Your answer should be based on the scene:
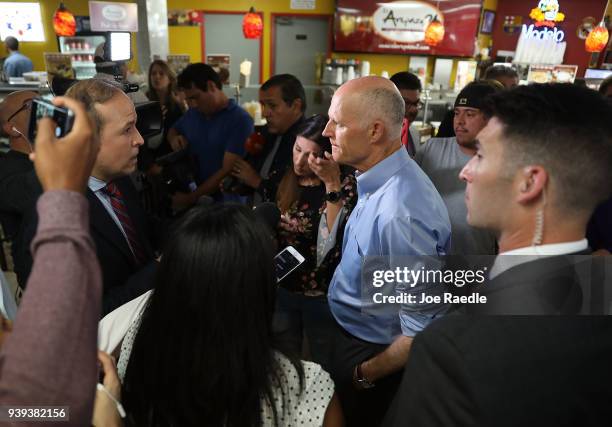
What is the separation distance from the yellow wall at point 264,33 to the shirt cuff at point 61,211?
9452 millimetres

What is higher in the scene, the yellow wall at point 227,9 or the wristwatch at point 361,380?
the yellow wall at point 227,9

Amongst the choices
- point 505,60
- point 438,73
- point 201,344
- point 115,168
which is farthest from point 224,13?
point 201,344

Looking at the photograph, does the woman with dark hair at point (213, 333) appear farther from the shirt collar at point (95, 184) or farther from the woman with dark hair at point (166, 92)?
the woman with dark hair at point (166, 92)

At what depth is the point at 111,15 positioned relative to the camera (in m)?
5.61

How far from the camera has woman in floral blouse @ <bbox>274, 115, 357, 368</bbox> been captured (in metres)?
1.84

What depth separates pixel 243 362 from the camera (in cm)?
89

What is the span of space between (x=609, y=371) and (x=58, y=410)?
83 cm

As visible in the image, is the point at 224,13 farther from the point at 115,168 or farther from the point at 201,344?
the point at 201,344

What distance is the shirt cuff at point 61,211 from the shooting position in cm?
56

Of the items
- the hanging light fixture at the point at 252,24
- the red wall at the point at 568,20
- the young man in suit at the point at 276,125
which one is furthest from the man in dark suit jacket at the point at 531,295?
the red wall at the point at 568,20

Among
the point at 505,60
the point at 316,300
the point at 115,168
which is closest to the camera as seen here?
the point at 115,168

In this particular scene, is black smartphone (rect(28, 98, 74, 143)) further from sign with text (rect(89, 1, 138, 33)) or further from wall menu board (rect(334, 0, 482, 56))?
wall menu board (rect(334, 0, 482, 56))

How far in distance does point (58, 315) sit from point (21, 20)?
10996 millimetres

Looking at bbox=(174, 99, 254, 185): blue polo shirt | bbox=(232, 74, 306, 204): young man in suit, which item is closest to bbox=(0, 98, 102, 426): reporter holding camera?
bbox=(232, 74, 306, 204): young man in suit
